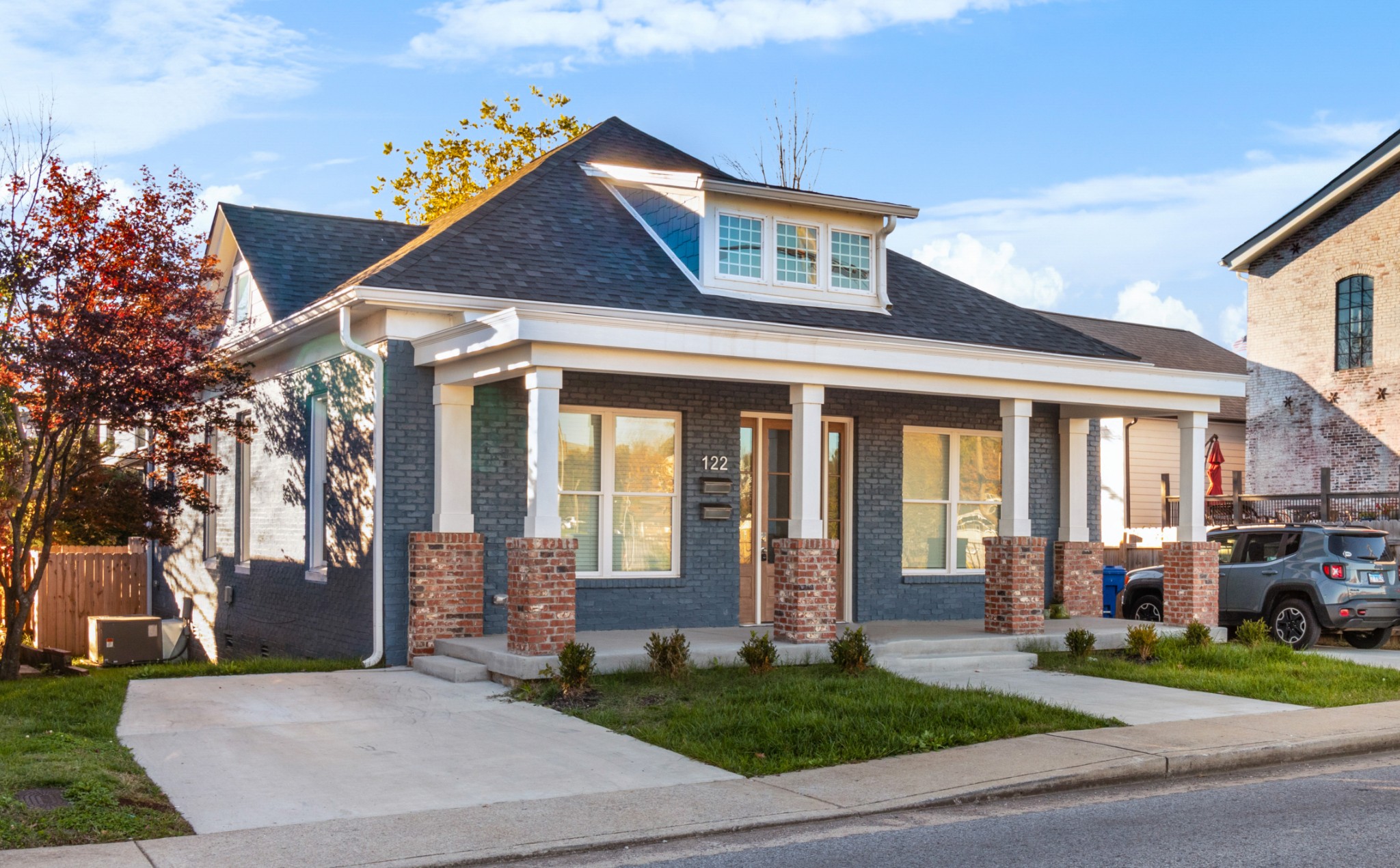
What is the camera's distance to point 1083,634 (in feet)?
45.1

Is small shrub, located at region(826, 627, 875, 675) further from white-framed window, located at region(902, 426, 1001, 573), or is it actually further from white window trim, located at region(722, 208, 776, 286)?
white window trim, located at region(722, 208, 776, 286)

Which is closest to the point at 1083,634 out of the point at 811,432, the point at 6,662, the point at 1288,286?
the point at 811,432

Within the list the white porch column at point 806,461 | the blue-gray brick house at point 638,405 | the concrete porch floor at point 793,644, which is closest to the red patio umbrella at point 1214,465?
the blue-gray brick house at point 638,405

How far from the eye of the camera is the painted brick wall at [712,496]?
13531mm

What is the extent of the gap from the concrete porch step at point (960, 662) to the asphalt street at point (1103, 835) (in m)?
4.49

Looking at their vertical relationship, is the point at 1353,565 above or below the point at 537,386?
below

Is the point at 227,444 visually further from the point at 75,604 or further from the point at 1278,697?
the point at 1278,697

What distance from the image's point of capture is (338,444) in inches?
554

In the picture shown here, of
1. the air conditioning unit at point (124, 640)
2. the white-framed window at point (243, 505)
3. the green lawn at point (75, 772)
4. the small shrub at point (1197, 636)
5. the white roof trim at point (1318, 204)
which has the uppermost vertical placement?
the white roof trim at point (1318, 204)

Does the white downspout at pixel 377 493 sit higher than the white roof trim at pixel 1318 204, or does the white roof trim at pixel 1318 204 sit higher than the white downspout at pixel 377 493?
the white roof trim at pixel 1318 204

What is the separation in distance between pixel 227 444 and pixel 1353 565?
1488 cm

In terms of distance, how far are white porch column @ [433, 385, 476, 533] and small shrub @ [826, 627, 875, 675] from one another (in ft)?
13.1

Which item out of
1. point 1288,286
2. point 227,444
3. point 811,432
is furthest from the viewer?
point 1288,286

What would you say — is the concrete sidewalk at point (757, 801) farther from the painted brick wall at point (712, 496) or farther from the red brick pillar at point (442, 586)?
the painted brick wall at point (712, 496)
